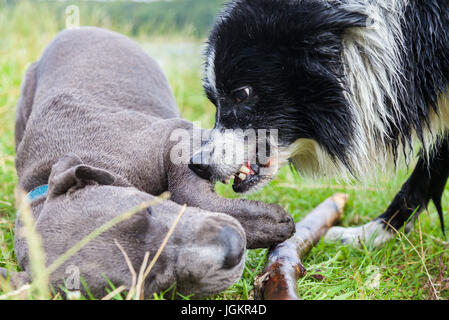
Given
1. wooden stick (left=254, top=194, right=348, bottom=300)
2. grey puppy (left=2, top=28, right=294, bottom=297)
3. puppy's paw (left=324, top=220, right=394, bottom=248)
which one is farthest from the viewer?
puppy's paw (left=324, top=220, right=394, bottom=248)

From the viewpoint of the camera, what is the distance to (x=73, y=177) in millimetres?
2020

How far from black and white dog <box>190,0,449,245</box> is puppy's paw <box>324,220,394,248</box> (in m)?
0.44

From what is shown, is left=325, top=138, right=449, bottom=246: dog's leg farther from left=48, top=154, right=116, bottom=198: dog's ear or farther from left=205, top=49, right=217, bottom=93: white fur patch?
left=48, top=154, right=116, bottom=198: dog's ear

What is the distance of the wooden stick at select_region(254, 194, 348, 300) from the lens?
1.97 metres

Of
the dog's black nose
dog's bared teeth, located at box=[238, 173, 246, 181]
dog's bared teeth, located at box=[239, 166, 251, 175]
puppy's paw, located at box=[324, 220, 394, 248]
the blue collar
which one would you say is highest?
the dog's black nose

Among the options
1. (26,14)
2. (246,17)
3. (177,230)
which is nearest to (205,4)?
(26,14)

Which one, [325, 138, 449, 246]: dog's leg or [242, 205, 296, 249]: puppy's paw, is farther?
[325, 138, 449, 246]: dog's leg

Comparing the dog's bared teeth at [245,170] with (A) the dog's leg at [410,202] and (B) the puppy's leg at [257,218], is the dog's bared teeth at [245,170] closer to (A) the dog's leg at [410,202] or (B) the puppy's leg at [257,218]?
(B) the puppy's leg at [257,218]

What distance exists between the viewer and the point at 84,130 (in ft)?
8.50

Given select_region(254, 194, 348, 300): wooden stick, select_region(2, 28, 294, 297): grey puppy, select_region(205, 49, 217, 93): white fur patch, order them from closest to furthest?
select_region(2, 28, 294, 297): grey puppy, select_region(254, 194, 348, 300): wooden stick, select_region(205, 49, 217, 93): white fur patch

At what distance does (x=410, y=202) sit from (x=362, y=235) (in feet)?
1.30

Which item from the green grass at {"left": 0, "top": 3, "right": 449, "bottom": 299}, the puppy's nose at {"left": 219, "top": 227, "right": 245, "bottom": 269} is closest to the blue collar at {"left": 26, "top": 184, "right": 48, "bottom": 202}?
the green grass at {"left": 0, "top": 3, "right": 449, "bottom": 299}

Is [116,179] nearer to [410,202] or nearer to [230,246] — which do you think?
[230,246]

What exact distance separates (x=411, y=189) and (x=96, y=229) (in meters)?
2.12
